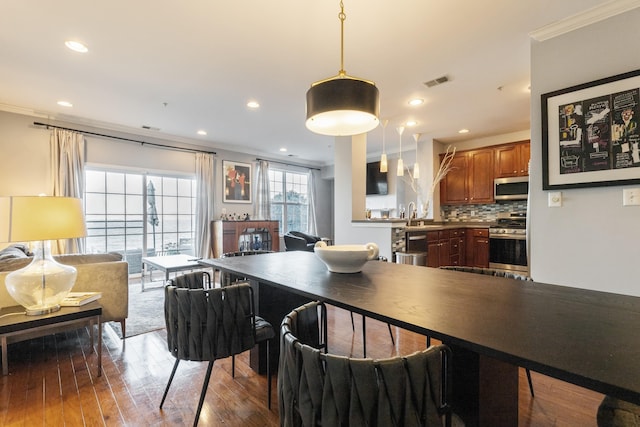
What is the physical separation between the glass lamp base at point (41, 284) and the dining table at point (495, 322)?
1.36 metres

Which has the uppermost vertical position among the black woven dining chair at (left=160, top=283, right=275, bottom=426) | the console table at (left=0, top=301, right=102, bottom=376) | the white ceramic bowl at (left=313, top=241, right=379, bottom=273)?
the white ceramic bowl at (left=313, top=241, right=379, bottom=273)

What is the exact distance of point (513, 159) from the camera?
5168 millimetres

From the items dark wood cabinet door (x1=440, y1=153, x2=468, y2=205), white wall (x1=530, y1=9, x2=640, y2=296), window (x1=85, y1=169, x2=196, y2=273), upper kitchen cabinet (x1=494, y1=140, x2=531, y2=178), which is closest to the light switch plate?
white wall (x1=530, y1=9, x2=640, y2=296)

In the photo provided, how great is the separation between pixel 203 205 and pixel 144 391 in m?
4.29

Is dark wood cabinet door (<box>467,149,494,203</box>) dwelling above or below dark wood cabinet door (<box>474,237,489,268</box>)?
above

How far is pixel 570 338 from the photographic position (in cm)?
80

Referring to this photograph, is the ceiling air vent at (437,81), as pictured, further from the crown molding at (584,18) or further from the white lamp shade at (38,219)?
the white lamp shade at (38,219)

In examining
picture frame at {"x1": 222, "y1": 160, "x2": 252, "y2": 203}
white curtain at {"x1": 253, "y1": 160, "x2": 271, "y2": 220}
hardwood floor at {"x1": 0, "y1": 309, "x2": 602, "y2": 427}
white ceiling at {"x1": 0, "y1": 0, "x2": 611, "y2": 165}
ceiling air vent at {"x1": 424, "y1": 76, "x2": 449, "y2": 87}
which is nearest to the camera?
Answer: hardwood floor at {"x1": 0, "y1": 309, "x2": 602, "y2": 427}

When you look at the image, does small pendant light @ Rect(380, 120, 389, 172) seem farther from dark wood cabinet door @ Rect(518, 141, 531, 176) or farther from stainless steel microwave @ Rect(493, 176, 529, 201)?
dark wood cabinet door @ Rect(518, 141, 531, 176)

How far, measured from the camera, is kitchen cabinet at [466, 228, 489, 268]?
5.18 meters

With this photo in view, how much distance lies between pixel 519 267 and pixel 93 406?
213 inches

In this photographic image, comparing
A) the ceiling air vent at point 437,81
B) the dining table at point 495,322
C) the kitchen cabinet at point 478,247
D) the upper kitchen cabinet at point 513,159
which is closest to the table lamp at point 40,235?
the dining table at point 495,322

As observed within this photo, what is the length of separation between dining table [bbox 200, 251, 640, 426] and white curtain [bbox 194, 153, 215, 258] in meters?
4.36

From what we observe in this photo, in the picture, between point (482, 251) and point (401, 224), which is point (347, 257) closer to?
point (401, 224)
